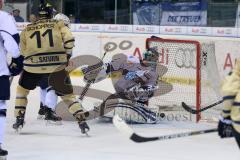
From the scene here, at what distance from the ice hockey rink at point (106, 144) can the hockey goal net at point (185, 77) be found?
0.29 meters

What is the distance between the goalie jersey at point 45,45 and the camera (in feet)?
19.9

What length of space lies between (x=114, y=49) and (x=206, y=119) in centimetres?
270

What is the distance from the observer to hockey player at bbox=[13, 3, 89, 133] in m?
6.06

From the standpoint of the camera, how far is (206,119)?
21.8 ft

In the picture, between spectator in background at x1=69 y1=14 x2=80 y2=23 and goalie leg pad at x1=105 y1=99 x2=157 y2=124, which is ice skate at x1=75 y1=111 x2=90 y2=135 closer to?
goalie leg pad at x1=105 y1=99 x2=157 y2=124

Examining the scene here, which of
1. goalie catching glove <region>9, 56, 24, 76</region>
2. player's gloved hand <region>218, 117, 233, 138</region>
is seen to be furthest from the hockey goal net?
Result: player's gloved hand <region>218, 117, 233, 138</region>

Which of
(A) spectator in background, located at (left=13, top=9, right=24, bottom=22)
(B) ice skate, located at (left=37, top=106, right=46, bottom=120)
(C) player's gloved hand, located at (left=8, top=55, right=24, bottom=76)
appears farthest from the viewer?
(A) spectator in background, located at (left=13, top=9, right=24, bottom=22)

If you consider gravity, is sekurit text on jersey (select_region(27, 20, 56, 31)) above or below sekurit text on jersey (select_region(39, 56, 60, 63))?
above

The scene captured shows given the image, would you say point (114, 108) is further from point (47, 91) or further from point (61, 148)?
point (61, 148)

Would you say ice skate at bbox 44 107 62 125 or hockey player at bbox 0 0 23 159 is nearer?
hockey player at bbox 0 0 23 159

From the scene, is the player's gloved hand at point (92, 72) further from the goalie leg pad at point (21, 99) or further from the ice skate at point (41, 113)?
the goalie leg pad at point (21, 99)

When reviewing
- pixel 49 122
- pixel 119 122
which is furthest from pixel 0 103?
pixel 49 122

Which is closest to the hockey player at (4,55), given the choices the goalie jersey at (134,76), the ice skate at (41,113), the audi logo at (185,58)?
the goalie jersey at (134,76)

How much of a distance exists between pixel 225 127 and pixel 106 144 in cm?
211
